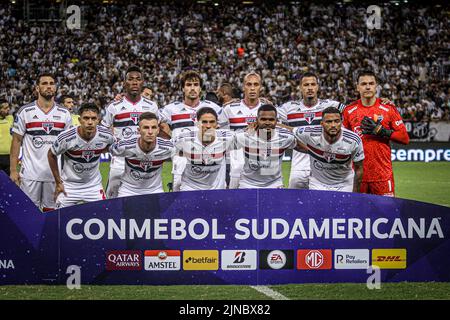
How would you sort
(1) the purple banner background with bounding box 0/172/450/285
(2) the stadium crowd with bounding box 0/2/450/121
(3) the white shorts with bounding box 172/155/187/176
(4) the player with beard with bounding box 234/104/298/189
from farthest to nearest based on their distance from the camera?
(2) the stadium crowd with bounding box 0/2/450/121 < (3) the white shorts with bounding box 172/155/187/176 < (4) the player with beard with bounding box 234/104/298/189 < (1) the purple banner background with bounding box 0/172/450/285

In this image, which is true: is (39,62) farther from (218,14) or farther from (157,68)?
(218,14)

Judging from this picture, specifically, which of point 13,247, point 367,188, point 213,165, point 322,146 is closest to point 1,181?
point 13,247

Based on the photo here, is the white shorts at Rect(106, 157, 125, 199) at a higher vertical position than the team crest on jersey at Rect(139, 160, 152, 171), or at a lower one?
lower

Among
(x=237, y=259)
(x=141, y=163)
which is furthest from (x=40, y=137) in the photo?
(x=237, y=259)

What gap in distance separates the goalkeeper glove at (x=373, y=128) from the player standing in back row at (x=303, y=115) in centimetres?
127

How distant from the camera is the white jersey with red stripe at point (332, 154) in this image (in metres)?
8.38

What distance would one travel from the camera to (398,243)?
7.28 meters

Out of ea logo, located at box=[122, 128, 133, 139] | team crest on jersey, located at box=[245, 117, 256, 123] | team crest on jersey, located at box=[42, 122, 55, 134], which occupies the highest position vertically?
team crest on jersey, located at box=[245, 117, 256, 123]

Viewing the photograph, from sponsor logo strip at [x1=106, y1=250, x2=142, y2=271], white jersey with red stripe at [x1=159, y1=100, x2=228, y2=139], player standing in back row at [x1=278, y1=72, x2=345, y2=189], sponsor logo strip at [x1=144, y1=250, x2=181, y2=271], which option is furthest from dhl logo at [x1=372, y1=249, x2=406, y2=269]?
white jersey with red stripe at [x1=159, y1=100, x2=228, y2=139]

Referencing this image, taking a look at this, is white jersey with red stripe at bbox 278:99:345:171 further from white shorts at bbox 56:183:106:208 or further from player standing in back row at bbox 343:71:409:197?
white shorts at bbox 56:183:106:208

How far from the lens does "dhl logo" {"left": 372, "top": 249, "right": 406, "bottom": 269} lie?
727 cm

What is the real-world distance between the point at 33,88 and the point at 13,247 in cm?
2281

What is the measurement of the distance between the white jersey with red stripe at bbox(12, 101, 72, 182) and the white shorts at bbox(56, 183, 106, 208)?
36.1 inches

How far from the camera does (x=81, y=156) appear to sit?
28.7ft
